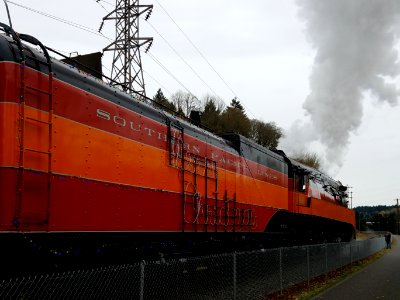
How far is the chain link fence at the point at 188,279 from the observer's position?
527cm

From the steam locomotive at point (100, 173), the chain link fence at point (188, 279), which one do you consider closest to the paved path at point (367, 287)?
the chain link fence at point (188, 279)

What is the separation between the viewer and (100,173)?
7.57m

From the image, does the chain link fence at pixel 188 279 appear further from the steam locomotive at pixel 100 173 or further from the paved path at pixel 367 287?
the paved path at pixel 367 287

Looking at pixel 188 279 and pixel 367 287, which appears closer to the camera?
pixel 188 279

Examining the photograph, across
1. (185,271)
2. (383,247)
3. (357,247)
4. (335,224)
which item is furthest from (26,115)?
(383,247)

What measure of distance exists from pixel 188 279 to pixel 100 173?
233 cm

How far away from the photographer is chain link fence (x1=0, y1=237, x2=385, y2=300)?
5.27 meters

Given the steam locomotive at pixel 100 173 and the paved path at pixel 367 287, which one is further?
the paved path at pixel 367 287

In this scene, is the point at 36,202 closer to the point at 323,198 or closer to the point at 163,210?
the point at 163,210

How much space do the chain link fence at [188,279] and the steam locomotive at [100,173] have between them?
723 millimetres

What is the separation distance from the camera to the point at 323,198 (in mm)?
22312

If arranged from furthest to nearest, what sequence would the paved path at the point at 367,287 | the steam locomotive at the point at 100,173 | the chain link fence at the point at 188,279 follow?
the paved path at the point at 367,287, the steam locomotive at the point at 100,173, the chain link fence at the point at 188,279

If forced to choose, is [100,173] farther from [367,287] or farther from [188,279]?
[367,287]

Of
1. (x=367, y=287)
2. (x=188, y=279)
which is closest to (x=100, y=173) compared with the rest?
(x=188, y=279)
